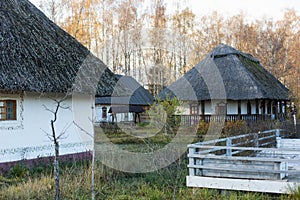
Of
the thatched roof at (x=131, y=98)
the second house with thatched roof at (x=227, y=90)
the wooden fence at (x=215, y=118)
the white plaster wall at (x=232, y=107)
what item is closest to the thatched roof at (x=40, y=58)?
the wooden fence at (x=215, y=118)

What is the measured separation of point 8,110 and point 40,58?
6.03 feet

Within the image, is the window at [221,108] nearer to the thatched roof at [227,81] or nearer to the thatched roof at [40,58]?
the thatched roof at [227,81]

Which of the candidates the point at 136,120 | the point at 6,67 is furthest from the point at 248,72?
the point at 6,67

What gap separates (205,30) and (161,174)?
98.8 feet

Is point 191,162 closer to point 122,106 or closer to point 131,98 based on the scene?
point 122,106

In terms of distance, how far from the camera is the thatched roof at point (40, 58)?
10.1 metres

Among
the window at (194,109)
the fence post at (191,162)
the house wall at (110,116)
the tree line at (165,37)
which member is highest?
the tree line at (165,37)

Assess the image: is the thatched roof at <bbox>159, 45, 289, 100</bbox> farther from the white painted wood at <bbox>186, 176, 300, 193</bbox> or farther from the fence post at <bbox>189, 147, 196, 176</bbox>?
the white painted wood at <bbox>186, 176, 300, 193</bbox>

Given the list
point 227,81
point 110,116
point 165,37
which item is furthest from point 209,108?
point 165,37

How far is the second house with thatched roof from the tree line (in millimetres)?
7436

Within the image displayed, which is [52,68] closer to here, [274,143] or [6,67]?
[6,67]

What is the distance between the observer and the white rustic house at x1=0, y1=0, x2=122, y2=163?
10.2m

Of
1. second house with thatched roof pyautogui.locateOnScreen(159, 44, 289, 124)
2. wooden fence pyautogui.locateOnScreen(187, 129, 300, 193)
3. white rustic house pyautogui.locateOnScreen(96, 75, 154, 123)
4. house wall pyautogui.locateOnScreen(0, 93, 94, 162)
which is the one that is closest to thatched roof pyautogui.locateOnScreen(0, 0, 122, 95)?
house wall pyautogui.locateOnScreen(0, 93, 94, 162)

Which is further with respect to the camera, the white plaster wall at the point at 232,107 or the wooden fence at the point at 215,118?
the white plaster wall at the point at 232,107
